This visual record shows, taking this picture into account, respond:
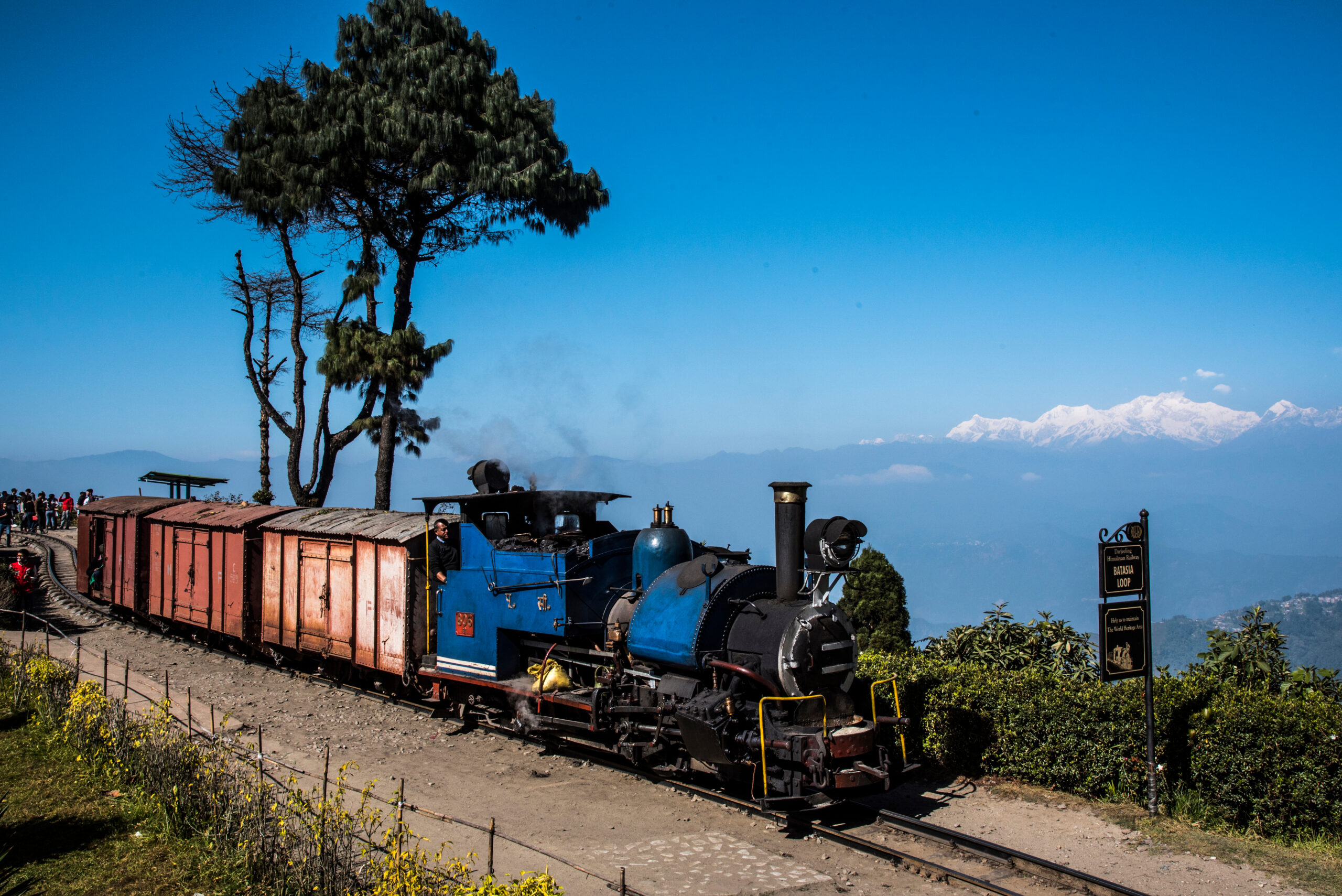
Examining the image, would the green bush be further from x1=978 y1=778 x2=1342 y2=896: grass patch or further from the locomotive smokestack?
the locomotive smokestack

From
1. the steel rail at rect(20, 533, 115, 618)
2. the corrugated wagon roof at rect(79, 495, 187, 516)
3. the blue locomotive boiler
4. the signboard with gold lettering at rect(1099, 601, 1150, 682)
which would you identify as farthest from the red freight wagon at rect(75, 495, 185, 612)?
the signboard with gold lettering at rect(1099, 601, 1150, 682)

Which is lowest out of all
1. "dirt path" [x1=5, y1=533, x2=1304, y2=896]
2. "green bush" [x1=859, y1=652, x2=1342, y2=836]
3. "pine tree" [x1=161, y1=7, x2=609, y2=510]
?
"dirt path" [x1=5, y1=533, x2=1304, y2=896]

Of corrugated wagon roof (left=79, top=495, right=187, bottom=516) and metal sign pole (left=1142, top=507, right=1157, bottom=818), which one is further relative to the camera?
corrugated wagon roof (left=79, top=495, right=187, bottom=516)

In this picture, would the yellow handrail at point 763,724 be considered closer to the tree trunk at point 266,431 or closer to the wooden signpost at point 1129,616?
the wooden signpost at point 1129,616

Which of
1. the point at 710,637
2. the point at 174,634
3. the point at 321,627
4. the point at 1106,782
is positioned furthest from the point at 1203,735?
the point at 174,634

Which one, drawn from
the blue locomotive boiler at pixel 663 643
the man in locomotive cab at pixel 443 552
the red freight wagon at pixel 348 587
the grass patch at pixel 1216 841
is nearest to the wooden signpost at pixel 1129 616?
the grass patch at pixel 1216 841

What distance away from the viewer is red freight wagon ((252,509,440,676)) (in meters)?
13.2

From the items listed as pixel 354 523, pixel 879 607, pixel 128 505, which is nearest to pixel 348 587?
pixel 354 523

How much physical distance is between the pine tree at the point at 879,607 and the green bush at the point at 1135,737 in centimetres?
361

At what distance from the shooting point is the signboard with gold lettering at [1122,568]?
30.3 feet

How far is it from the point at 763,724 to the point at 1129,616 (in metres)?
4.29

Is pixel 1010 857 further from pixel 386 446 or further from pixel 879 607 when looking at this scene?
pixel 386 446

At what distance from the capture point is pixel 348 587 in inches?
568

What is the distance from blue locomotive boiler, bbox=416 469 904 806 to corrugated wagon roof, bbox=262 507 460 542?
3.84ft
